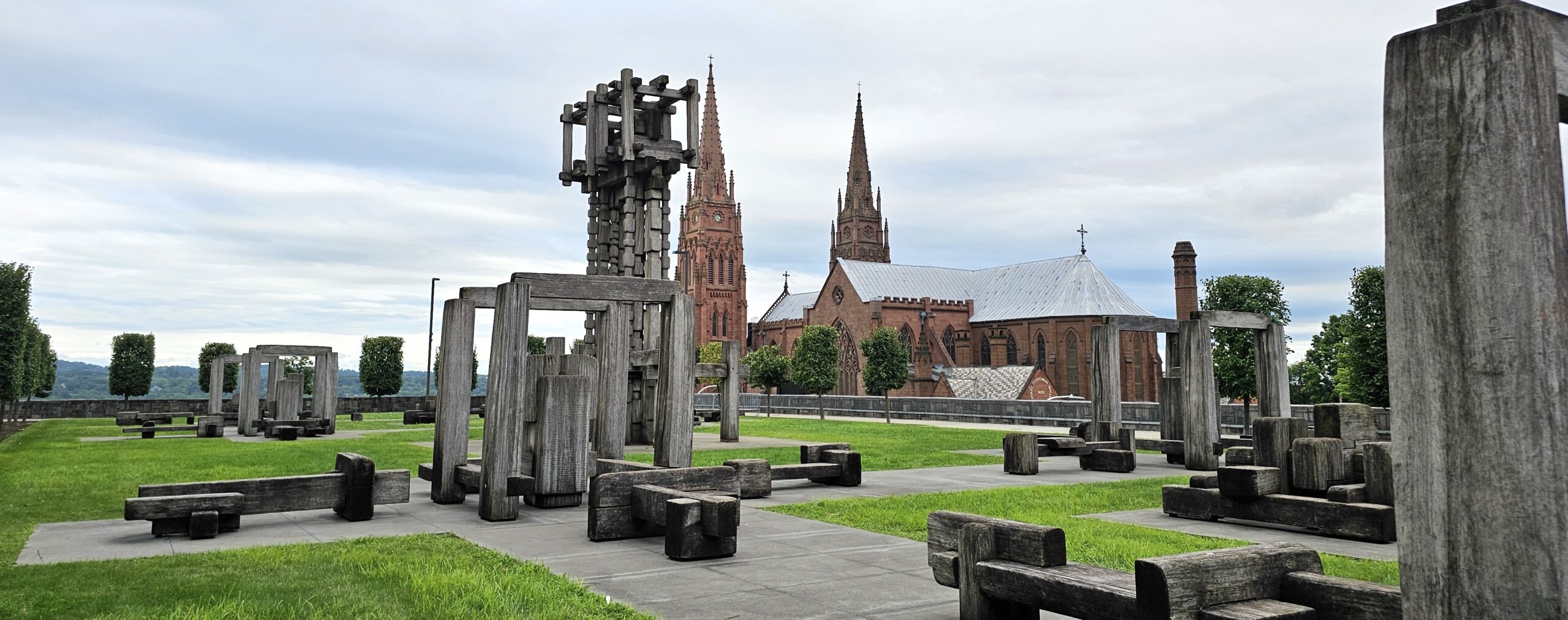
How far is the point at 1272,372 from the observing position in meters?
17.5

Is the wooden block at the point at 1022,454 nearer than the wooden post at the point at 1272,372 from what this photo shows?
Yes

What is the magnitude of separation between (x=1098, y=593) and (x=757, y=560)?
11.9 feet

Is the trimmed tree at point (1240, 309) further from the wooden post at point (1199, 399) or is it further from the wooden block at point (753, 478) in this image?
the wooden block at point (753, 478)

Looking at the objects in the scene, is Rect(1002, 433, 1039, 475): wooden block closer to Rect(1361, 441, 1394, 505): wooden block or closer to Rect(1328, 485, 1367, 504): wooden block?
Rect(1328, 485, 1367, 504): wooden block

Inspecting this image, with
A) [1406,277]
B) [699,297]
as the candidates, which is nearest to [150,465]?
[1406,277]

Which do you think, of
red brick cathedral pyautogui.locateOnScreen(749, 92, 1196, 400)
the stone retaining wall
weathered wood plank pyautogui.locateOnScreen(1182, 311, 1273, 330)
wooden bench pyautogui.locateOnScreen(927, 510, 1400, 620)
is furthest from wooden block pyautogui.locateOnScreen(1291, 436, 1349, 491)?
red brick cathedral pyautogui.locateOnScreen(749, 92, 1196, 400)

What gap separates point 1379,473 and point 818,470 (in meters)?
6.97

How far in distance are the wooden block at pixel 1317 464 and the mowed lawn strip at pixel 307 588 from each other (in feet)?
24.4

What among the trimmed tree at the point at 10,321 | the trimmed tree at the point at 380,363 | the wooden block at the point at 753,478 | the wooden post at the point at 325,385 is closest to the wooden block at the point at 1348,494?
the wooden block at the point at 753,478

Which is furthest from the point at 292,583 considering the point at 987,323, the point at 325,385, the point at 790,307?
the point at 790,307

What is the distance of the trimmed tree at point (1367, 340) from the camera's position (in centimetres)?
3406

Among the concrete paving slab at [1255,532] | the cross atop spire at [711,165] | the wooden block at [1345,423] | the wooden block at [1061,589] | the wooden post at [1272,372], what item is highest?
the cross atop spire at [711,165]

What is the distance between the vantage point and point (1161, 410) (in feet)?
67.3

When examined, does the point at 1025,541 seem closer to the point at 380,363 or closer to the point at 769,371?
the point at 769,371
